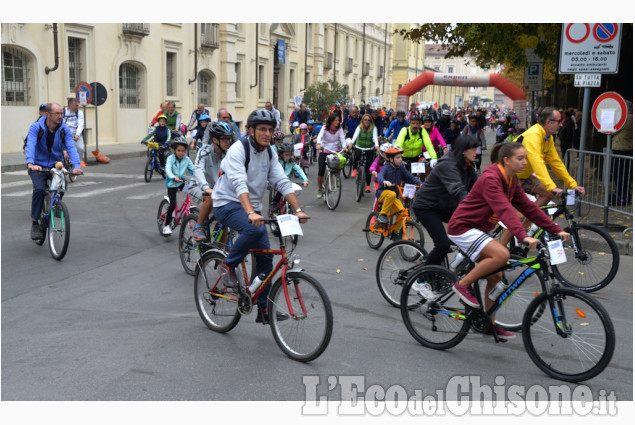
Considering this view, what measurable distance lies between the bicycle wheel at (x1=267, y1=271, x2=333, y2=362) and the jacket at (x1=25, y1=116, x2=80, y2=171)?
4337 millimetres

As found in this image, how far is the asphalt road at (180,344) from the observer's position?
4.45 metres

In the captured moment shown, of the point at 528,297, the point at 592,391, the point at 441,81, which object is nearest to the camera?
the point at 592,391

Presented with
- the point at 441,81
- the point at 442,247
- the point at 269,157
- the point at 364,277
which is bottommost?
the point at 364,277

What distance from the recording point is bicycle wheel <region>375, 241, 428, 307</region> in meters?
6.34

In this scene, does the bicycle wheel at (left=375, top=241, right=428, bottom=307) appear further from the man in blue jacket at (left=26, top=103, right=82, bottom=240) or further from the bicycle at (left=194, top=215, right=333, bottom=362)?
the man in blue jacket at (left=26, top=103, right=82, bottom=240)

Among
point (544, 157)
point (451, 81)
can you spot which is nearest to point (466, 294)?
point (544, 157)

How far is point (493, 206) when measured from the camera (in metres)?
4.99

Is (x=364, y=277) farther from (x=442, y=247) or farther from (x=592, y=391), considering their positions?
(x=592, y=391)

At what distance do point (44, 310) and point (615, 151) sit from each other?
34.0ft

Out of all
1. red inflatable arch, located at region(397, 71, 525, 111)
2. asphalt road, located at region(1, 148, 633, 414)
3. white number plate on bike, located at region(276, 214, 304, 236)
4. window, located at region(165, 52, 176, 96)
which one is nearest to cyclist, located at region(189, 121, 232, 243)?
asphalt road, located at region(1, 148, 633, 414)

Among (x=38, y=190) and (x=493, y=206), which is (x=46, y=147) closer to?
(x=38, y=190)

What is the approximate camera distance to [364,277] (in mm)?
7641

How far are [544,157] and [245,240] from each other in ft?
13.9
